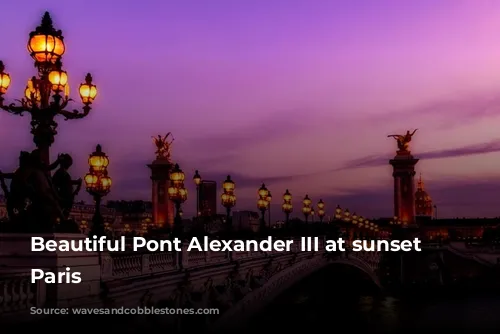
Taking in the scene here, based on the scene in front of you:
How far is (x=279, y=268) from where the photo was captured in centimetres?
3925

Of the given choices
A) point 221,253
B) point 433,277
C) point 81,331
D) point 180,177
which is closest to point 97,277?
point 81,331

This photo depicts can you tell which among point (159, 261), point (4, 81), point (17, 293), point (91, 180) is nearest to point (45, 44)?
point (4, 81)

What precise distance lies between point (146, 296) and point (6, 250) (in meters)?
5.42

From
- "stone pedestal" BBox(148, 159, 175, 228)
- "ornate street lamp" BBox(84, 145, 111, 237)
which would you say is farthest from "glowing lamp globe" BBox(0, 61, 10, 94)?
"stone pedestal" BBox(148, 159, 175, 228)

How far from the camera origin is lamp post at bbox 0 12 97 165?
17.6 meters

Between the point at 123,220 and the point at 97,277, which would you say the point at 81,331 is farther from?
the point at 123,220

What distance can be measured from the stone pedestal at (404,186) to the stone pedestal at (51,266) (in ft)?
401

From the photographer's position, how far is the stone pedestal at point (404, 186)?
135875 millimetres

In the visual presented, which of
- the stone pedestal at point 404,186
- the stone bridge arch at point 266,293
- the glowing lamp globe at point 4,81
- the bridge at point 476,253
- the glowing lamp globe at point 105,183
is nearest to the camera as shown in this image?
the glowing lamp globe at point 4,81

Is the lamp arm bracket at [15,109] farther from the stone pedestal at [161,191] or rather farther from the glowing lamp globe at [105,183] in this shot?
the stone pedestal at [161,191]

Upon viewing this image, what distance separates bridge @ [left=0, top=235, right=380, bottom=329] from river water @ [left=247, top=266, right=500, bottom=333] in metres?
13.2

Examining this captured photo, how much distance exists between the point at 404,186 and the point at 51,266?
411ft

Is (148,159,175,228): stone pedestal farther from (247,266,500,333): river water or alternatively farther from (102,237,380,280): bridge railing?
(102,237,380,280): bridge railing

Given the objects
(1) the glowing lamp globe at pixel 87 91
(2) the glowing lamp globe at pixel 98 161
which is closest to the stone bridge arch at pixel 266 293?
(2) the glowing lamp globe at pixel 98 161
